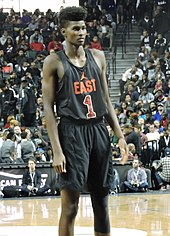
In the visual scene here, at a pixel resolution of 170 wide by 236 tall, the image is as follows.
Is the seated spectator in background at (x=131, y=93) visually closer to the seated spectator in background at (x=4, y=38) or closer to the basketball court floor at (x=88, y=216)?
the seated spectator in background at (x=4, y=38)

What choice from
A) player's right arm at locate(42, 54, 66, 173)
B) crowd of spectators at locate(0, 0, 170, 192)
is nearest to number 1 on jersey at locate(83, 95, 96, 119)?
player's right arm at locate(42, 54, 66, 173)

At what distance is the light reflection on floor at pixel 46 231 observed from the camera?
8.42m

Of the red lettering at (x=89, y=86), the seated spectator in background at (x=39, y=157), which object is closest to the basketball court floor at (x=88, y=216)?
the seated spectator in background at (x=39, y=157)

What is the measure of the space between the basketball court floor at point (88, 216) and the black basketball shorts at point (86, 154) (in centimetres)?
281

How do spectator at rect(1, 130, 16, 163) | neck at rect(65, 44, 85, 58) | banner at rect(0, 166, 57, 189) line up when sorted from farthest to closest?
spectator at rect(1, 130, 16, 163) → banner at rect(0, 166, 57, 189) → neck at rect(65, 44, 85, 58)

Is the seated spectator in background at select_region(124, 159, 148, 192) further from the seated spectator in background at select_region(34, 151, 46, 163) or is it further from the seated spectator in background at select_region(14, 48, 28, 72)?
the seated spectator in background at select_region(14, 48, 28, 72)

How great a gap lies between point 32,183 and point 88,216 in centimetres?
410

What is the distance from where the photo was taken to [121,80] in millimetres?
22875

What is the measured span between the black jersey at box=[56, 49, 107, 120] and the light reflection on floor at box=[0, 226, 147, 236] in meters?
3.03

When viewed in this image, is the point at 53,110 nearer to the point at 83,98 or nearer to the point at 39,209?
the point at 83,98

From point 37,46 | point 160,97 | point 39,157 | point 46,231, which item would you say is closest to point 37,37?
point 37,46

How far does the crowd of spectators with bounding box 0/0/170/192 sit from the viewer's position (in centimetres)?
1645

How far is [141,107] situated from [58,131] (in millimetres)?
14456

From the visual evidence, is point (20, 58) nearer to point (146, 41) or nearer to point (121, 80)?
point (121, 80)
